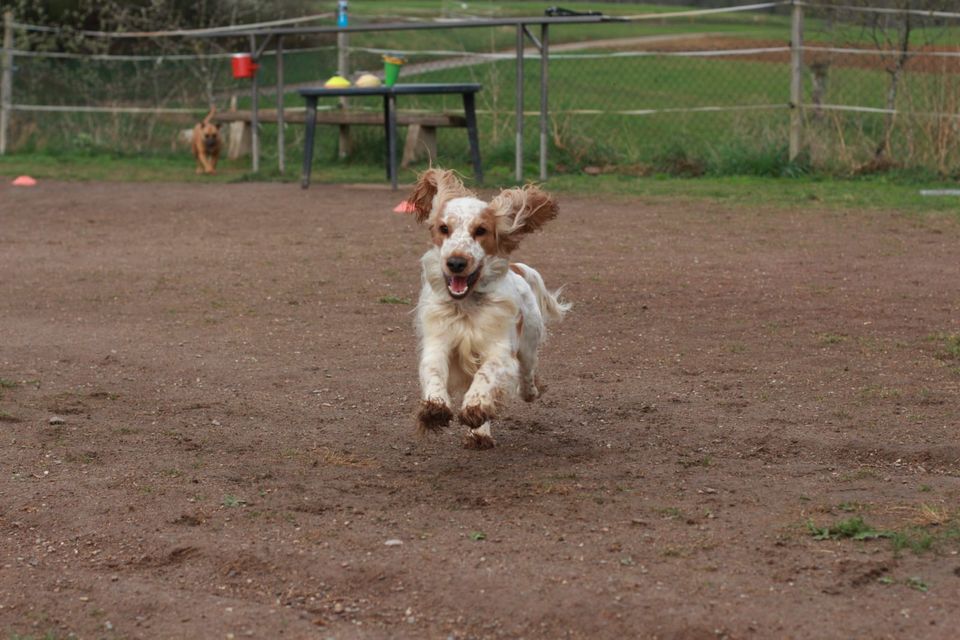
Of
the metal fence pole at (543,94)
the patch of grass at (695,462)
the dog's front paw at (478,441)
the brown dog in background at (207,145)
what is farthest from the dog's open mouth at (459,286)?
the brown dog in background at (207,145)

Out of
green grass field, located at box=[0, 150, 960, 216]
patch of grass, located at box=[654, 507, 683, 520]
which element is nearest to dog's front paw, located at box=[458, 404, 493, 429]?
patch of grass, located at box=[654, 507, 683, 520]

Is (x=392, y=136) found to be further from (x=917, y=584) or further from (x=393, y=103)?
(x=917, y=584)

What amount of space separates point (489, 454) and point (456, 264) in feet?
2.97

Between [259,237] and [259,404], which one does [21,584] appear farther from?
[259,237]

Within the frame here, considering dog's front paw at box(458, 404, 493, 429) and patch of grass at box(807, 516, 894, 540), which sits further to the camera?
dog's front paw at box(458, 404, 493, 429)

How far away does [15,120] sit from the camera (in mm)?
20594

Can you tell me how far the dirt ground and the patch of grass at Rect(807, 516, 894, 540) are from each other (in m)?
0.05

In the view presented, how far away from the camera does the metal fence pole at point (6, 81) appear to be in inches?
770

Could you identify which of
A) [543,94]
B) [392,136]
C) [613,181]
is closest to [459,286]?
[392,136]

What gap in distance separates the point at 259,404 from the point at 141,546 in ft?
7.02

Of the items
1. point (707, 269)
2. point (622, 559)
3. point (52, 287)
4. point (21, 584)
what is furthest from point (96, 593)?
point (707, 269)

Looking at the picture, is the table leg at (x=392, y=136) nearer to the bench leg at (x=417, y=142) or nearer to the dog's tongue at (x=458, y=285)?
A: the bench leg at (x=417, y=142)

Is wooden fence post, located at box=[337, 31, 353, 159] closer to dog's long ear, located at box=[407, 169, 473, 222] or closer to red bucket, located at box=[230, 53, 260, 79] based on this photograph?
red bucket, located at box=[230, 53, 260, 79]

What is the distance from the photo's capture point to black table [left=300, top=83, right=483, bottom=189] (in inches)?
577
